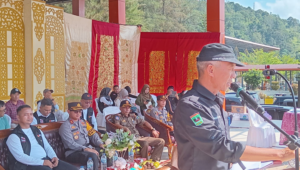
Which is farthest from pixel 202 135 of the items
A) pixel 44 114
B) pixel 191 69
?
pixel 191 69

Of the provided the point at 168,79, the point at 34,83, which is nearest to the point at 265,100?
the point at 168,79

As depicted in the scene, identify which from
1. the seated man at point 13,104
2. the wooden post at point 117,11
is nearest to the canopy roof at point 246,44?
the wooden post at point 117,11

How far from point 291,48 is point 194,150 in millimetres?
41716

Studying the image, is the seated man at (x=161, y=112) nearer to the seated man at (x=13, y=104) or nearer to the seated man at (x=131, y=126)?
the seated man at (x=131, y=126)

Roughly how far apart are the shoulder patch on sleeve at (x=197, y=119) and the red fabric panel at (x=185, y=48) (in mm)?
8325

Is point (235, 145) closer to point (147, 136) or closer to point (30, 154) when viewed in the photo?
point (30, 154)

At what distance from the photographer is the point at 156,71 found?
9.98m

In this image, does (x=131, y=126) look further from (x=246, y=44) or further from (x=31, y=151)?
(x=246, y=44)

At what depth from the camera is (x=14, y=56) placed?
20.4ft

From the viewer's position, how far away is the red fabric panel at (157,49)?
388 inches

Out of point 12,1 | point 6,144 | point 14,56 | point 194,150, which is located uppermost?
point 12,1

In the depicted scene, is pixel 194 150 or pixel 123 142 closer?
pixel 194 150

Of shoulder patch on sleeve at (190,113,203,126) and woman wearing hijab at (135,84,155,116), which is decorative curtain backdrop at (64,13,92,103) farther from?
shoulder patch on sleeve at (190,113,203,126)

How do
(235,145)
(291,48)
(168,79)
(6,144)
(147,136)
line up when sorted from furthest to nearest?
1. (291,48)
2. (168,79)
3. (147,136)
4. (6,144)
5. (235,145)
